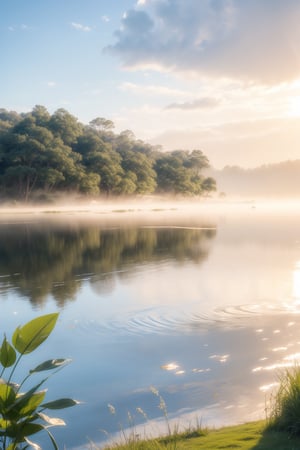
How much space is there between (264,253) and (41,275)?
949 cm

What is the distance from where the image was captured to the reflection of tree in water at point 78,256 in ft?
47.3

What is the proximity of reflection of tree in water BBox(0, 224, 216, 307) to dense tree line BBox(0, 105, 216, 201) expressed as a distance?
37.6 metres

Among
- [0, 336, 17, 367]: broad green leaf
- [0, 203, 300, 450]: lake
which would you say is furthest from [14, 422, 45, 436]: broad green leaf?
[0, 203, 300, 450]: lake

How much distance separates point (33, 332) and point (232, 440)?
2656mm

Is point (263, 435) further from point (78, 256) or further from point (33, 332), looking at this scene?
point (78, 256)

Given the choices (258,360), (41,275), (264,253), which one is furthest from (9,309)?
(264,253)

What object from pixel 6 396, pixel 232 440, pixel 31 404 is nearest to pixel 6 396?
pixel 6 396

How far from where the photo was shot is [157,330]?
9.41m

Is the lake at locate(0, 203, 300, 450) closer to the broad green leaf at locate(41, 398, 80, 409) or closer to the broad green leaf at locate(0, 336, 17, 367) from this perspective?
the broad green leaf at locate(41, 398, 80, 409)

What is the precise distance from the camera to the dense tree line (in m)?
67.7

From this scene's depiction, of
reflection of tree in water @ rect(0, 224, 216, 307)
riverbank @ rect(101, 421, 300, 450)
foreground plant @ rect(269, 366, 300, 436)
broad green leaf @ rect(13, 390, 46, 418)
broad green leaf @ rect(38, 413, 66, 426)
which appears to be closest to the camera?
broad green leaf @ rect(38, 413, 66, 426)

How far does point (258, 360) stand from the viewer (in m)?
7.42

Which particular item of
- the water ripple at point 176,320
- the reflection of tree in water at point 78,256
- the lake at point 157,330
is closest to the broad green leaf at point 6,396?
the lake at point 157,330

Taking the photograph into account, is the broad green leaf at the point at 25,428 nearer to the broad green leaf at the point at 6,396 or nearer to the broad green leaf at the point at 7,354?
the broad green leaf at the point at 6,396
